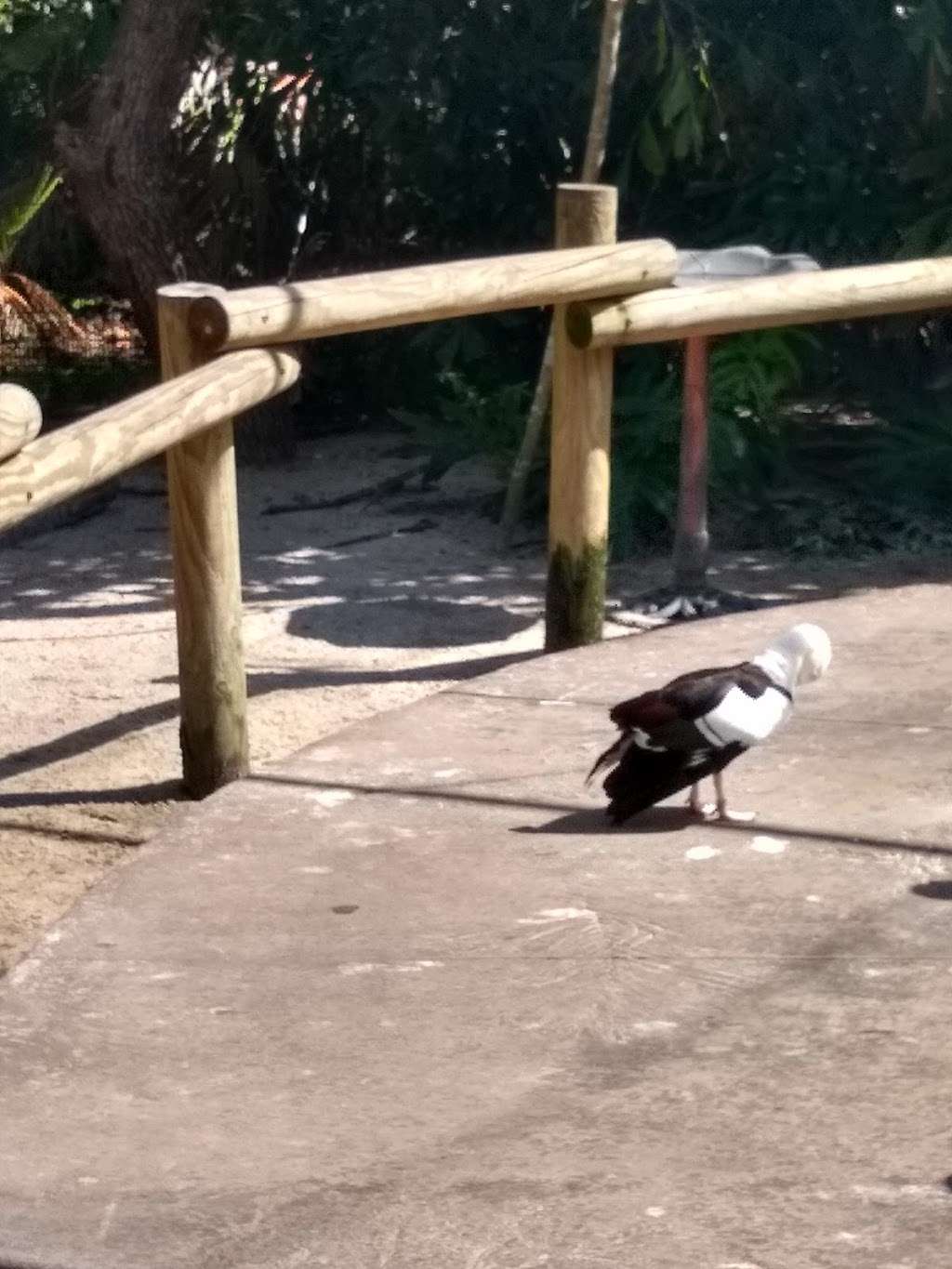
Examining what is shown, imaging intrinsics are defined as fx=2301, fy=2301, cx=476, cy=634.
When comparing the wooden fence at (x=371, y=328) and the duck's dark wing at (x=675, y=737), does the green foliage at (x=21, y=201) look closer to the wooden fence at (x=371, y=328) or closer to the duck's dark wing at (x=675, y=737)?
the wooden fence at (x=371, y=328)

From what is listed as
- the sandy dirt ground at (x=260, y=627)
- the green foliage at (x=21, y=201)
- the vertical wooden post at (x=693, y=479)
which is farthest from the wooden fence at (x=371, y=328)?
the green foliage at (x=21, y=201)

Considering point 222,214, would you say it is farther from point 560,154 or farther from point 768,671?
point 768,671

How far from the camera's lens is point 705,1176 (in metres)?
1.62

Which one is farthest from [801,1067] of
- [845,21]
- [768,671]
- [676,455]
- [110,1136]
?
[845,21]

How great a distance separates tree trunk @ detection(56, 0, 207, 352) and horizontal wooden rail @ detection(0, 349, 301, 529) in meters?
4.25

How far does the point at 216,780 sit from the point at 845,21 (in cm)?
451

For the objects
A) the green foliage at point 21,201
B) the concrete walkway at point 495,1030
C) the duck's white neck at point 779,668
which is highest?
the green foliage at point 21,201

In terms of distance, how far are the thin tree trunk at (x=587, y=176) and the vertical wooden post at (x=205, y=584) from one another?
2.25 meters

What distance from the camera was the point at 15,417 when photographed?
2936mm

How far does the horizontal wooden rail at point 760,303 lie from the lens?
444cm

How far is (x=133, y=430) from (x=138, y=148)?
4.84 metres

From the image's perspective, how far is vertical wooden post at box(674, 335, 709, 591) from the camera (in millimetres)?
5730

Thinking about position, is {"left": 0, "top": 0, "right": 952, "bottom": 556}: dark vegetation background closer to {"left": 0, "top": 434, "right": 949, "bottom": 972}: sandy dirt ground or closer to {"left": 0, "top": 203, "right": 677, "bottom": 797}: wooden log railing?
{"left": 0, "top": 434, "right": 949, "bottom": 972}: sandy dirt ground

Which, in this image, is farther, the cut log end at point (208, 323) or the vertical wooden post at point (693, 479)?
the vertical wooden post at point (693, 479)
